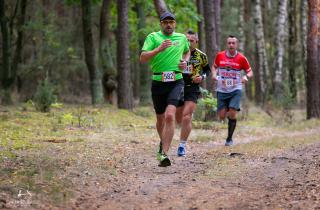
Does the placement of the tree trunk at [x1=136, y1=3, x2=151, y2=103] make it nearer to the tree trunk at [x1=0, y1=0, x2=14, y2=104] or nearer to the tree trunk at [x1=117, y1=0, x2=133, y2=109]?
the tree trunk at [x1=117, y1=0, x2=133, y2=109]

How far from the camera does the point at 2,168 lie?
774 centimetres

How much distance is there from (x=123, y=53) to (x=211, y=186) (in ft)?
43.7

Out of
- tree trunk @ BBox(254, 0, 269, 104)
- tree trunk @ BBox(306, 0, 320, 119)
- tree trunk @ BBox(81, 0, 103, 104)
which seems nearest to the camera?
tree trunk @ BBox(306, 0, 320, 119)

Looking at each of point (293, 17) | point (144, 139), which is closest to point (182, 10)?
point (293, 17)

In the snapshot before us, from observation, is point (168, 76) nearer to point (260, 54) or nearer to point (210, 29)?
point (210, 29)

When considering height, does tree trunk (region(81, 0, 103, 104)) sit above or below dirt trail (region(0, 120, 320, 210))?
above

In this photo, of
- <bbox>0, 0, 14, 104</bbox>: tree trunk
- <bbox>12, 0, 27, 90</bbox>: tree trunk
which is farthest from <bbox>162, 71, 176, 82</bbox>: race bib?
<bbox>12, 0, 27, 90</bbox>: tree trunk

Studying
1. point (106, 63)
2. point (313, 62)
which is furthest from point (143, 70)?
point (313, 62)

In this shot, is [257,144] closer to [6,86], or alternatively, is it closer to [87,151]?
[87,151]

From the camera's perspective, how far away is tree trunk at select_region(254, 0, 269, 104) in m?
30.5

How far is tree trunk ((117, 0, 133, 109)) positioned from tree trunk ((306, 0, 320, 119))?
6.12 m

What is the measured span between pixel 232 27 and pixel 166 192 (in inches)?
1466

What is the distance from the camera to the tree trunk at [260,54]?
3051cm

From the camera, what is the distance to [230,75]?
41.0 feet
